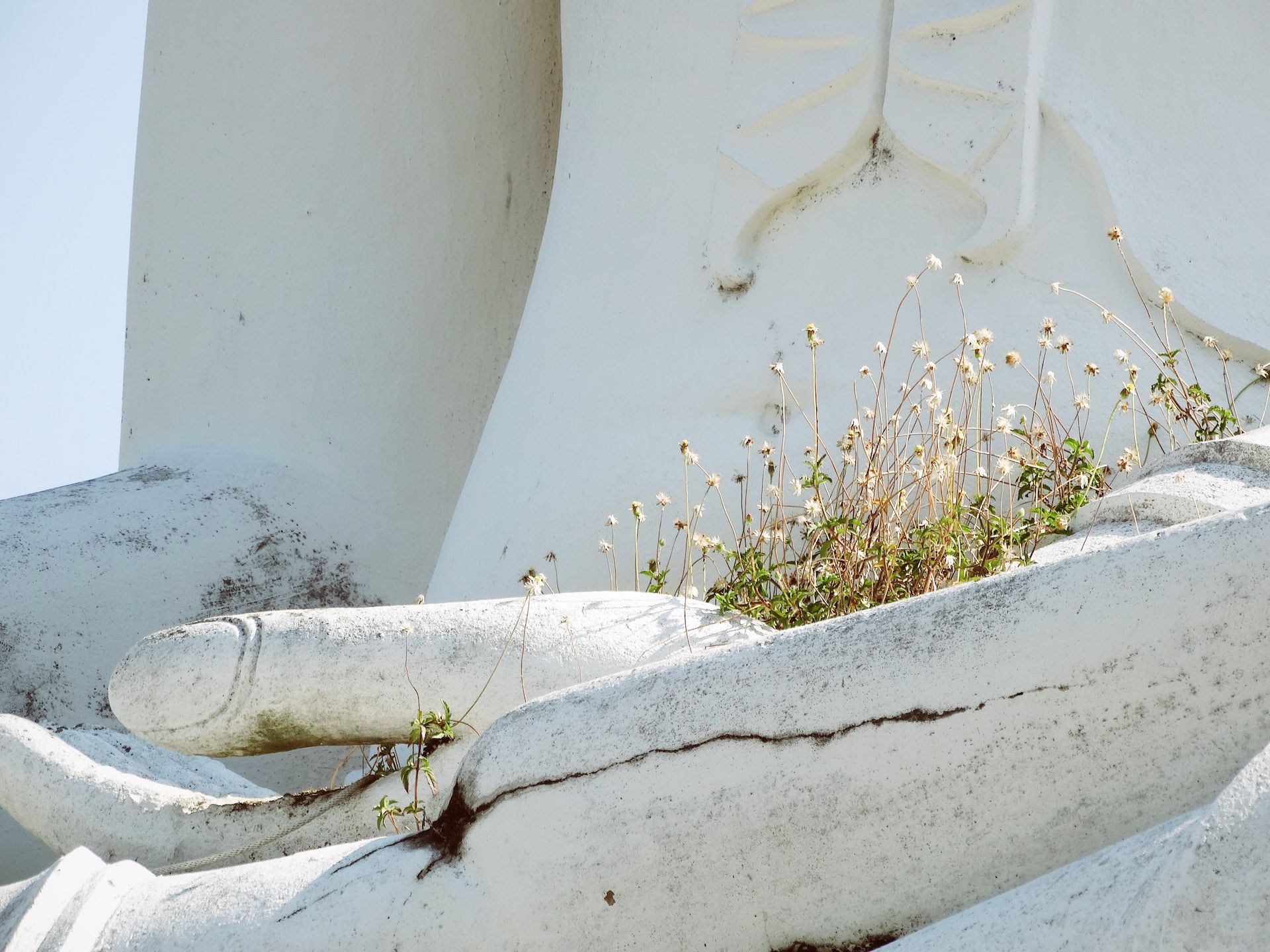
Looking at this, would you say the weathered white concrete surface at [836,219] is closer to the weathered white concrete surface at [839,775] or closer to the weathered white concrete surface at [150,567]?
the weathered white concrete surface at [150,567]

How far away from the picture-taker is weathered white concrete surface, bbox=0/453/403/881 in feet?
10.5

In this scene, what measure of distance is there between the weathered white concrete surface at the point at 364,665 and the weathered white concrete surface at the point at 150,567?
1075 mm

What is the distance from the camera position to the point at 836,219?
304 cm

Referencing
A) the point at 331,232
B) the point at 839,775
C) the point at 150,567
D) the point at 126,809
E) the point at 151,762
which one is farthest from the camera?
the point at 331,232

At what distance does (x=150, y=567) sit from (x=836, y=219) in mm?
1790

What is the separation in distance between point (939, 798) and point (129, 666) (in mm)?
1219

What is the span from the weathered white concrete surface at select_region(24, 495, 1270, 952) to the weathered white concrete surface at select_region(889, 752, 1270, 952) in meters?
0.11

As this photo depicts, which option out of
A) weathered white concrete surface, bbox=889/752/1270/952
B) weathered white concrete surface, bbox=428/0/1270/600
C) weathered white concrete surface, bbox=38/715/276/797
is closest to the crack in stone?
weathered white concrete surface, bbox=889/752/1270/952

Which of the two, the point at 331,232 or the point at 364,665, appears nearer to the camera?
the point at 364,665

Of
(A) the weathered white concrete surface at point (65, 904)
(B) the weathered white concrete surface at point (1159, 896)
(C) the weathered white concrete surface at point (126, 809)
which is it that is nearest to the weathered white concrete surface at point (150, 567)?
(C) the weathered white concrete surface at point (126, 809)

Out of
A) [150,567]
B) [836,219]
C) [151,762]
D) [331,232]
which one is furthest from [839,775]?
[331,232]

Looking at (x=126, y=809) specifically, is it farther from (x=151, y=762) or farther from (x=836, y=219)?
(x=836, y=219)

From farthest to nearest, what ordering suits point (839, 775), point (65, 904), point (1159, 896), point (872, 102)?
point (872, 102) < point (65, 904) < point (839, 775) < point (1159, 896)

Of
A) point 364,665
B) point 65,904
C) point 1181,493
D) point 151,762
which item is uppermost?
point 1181,493
